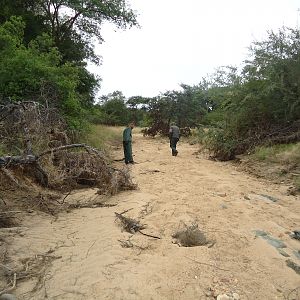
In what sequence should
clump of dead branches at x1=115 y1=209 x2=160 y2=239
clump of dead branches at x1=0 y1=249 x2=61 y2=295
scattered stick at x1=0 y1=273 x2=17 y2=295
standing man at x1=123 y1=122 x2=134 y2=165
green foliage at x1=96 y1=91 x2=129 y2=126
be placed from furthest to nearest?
green foliage at x1=96 y1=91 x2=129 y2=126
standing man at x1=123 y1=122 x2=134 y2=165
clump of dead branches at x1=115 y1=209 x2=160 y2=239
clump of dead branches at x1=0 y1=249 x2=61 y2=295
scattered stick at x1=0 y1=273 x2=17 y2=295

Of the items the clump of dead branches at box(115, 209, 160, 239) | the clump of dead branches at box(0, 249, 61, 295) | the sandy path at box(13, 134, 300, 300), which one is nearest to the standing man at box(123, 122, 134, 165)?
the sandy path at box(13, 134, 300, 300)

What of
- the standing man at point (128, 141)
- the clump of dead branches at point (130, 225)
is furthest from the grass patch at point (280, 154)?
the clump of dead branches at point (130, 225)

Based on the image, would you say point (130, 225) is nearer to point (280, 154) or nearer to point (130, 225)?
point (130, 225)

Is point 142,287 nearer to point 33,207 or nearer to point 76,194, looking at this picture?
point 33,207

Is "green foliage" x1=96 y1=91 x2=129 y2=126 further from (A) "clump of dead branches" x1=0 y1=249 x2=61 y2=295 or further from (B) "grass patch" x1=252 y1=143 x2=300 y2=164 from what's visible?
(A) "clump of dead branches" x1=0 y1=249 x2=61 y2=295

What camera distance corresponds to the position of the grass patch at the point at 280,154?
11.0m

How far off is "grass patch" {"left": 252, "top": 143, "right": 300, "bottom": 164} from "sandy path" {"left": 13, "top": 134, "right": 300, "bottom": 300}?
2.82 m

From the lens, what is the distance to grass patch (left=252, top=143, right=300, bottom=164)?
11031mm

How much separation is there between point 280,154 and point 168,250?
7570 millimetres

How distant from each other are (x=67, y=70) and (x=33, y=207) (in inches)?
297

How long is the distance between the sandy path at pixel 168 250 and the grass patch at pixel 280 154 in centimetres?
282

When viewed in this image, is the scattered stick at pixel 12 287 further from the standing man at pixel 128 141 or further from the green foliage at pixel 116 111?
the green foliage at pixel 116 111

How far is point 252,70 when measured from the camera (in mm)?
14844

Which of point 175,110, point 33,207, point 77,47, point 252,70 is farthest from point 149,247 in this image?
point 175,110
